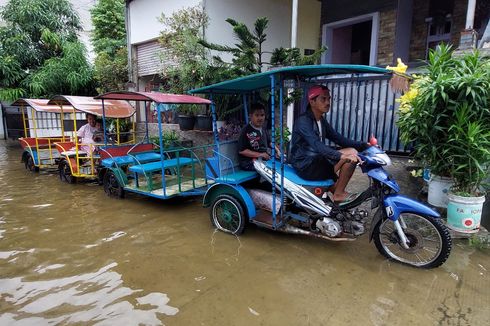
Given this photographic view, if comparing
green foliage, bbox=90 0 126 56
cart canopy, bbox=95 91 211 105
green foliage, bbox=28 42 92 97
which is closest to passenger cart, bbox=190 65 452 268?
cart canopy, bbox=95 91 211 105

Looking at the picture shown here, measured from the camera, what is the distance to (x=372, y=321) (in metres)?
2.52

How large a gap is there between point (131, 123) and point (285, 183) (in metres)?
9.06

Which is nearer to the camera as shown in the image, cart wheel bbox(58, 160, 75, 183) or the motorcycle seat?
the motorcycle seat

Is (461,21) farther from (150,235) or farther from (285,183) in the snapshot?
(150,235)

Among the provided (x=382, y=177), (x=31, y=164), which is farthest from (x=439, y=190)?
(x=31, y=164)

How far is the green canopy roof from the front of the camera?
10.2ft

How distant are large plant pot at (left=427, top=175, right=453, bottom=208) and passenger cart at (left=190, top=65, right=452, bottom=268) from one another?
0.97m

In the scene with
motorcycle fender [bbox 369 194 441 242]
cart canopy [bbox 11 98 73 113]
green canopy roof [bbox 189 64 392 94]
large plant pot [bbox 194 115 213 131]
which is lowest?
motorcycle fender [bbox 369 194 441 242]

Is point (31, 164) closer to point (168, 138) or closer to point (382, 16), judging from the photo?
point (168, 138)

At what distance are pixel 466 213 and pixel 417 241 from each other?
97 cm

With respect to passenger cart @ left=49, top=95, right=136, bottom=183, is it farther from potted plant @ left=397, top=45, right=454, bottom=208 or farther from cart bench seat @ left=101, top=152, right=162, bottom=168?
potted plant @ left=397, top=45, right=454, bottom=208

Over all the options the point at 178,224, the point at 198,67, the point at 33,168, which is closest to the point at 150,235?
the point at 178,224

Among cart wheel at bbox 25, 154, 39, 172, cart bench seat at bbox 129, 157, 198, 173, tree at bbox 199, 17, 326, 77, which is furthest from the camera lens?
cart wheel at bbox 25, 154, 39, 172

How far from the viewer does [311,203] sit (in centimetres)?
368
